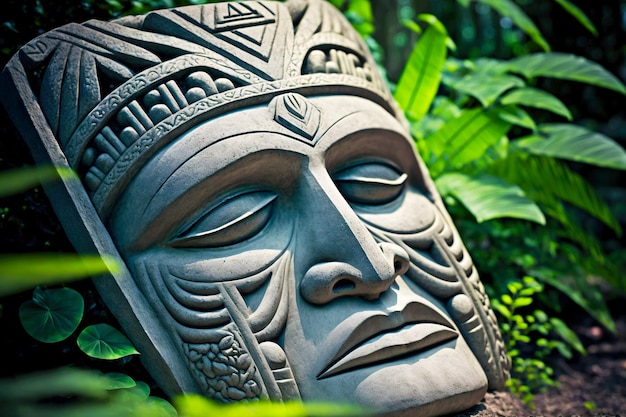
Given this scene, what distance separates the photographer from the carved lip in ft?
7.11

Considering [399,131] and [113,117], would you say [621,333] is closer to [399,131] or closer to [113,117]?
[399,131]

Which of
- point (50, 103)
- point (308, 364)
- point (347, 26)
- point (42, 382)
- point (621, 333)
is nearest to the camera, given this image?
point (42, 382)

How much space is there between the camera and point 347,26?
3.00 metres

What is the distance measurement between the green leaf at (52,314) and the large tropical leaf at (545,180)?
283 centimetres

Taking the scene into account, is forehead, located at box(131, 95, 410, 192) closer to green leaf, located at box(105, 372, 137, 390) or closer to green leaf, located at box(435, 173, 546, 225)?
green leaf, located at box(105, 372, 137, 390)

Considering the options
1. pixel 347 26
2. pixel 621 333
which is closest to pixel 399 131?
pixel 347 26

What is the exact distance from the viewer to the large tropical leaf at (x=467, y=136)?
3.92 m

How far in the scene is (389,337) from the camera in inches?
88.0

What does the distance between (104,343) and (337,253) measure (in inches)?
35.2

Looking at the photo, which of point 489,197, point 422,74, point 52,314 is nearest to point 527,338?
point 489,197

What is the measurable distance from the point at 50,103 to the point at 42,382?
1.81 m

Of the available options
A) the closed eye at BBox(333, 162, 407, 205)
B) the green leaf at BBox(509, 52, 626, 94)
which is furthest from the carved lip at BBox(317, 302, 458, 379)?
the green leaf at BBox(509, 52, 626, 94)

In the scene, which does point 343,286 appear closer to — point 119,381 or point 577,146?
point 119,381

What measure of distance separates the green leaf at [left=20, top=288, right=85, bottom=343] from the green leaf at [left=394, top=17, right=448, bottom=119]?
2566mm
